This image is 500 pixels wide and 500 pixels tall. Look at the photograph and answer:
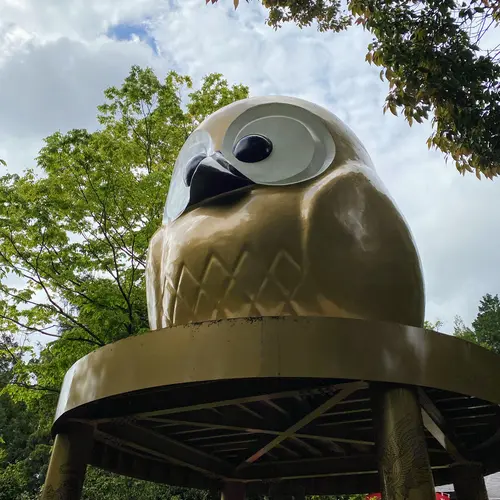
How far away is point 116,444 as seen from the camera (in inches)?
236

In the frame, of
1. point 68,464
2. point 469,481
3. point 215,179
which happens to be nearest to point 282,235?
point 215,179

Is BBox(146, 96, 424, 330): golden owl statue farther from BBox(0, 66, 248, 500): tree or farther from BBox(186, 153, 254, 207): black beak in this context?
BBox(0, 66, 248, 500): tree

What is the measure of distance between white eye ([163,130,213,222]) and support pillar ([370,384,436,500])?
8.68 feet

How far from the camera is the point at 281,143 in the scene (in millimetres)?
5035

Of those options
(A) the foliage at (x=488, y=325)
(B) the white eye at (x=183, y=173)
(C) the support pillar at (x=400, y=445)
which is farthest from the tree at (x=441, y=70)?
(A) the foliage at (x=488, y=325)

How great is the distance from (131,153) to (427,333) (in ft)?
33.4

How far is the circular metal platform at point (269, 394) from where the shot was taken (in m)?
3.55

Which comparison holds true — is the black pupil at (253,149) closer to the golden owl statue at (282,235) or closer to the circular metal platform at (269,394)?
the golden owl statue at (282,235)

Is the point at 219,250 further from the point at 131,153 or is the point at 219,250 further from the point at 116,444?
the point at 131,153

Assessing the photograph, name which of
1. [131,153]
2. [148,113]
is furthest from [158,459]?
[148,113]

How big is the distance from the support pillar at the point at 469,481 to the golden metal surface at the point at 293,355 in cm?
308

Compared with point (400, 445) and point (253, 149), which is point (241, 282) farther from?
point (400, 445)

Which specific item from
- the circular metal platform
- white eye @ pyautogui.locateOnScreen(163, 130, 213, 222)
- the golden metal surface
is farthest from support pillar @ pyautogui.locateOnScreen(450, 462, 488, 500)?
white eye @ pyautogui.locateOnScreen(163, 130, 213, 222)

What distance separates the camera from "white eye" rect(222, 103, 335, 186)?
16.1 ft
